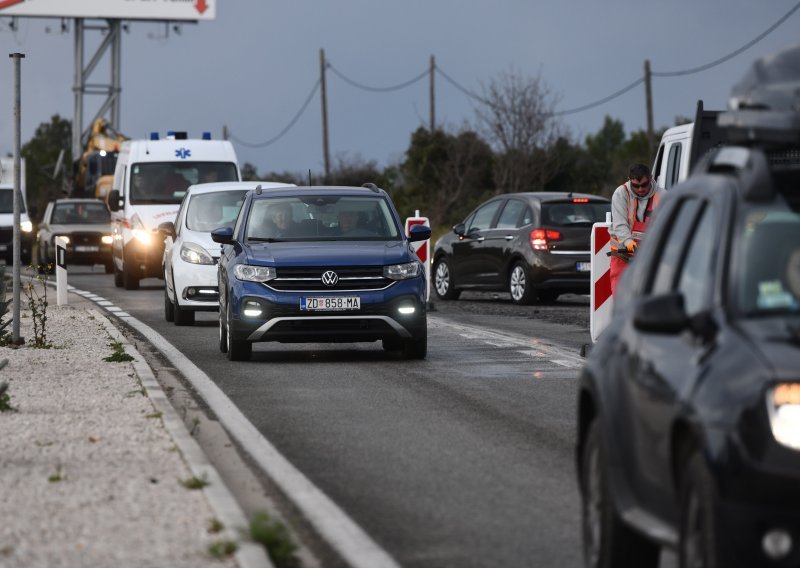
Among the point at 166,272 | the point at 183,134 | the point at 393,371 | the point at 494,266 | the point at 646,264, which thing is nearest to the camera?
the point at 646,264

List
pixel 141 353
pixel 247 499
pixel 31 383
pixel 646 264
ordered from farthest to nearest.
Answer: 1. pixel 141 353
2. pixel 31 383
3. pixel 247 499
4. pixel 646 264

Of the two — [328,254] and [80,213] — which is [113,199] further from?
[328,254]

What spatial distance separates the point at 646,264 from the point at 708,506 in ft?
5.31

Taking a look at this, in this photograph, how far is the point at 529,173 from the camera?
63375 millimetres

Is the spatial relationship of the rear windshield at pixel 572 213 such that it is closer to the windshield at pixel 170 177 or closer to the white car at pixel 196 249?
the white car at pixel 196 249

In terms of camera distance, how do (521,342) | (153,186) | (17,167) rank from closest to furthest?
1. (17,167)
2. (521,342)
3. (153,186)

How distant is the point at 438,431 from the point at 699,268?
548 cm

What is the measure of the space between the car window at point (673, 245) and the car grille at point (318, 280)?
31.9ft

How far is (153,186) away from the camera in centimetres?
3228

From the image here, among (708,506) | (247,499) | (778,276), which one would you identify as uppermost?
(778,276)

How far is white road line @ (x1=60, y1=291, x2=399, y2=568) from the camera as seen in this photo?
23.1 feet

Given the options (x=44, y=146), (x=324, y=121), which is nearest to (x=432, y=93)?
(x=324, y=121)

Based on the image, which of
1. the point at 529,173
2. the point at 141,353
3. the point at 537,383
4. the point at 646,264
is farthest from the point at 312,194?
the point at 529,173

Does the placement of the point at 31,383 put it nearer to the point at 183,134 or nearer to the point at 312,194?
the point at 312,194
